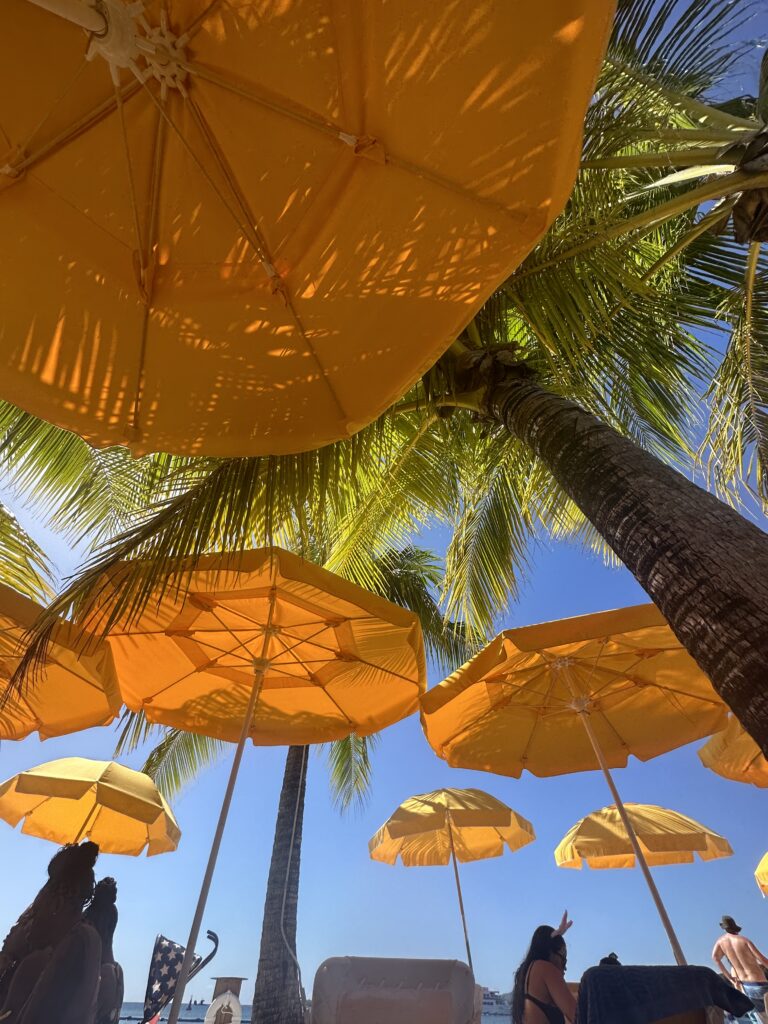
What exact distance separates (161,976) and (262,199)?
6.30 metres

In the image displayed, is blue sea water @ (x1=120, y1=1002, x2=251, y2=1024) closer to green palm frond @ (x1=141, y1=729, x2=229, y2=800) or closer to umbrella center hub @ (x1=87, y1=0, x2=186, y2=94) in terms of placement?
green palm frond @ (x1=141, y1=729, x2=229, y2=800)

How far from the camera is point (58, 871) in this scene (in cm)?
375

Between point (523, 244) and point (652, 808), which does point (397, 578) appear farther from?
point (523, 244)

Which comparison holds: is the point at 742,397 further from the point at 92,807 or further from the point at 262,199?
the point at 92,807

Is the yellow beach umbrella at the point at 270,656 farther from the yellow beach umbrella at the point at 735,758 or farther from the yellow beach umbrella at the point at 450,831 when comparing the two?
the yellow beach umbrella at the point at 735,758

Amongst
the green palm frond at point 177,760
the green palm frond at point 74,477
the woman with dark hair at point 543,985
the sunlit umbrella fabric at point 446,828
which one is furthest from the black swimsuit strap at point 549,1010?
the green palm frond at point 177,760

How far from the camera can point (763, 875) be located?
25.5ft

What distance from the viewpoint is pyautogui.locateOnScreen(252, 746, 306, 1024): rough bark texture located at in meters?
6.85

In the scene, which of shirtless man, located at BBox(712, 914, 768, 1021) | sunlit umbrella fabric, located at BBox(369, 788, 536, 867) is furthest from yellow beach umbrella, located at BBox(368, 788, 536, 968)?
shirtless man, located at BBox(712, 914, 768, 1021)

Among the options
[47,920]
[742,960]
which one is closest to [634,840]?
[742,960]

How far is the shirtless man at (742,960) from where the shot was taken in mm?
5805

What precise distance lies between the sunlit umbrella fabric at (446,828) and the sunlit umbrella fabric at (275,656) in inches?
71.4

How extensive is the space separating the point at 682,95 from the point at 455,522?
12.7ft

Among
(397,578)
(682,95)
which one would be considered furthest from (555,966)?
(397,578)
